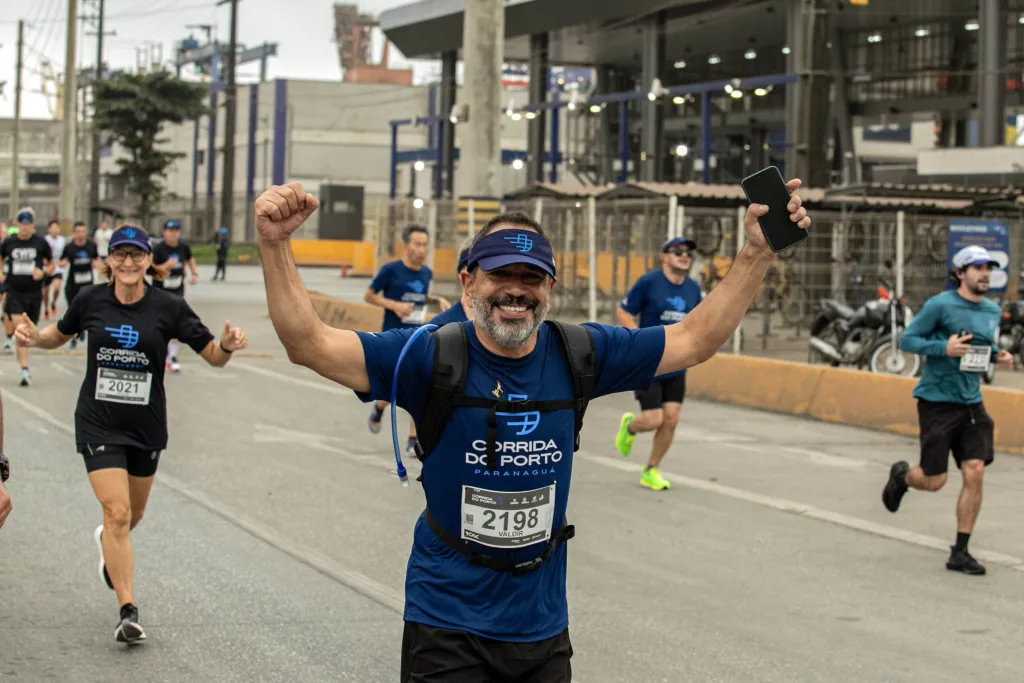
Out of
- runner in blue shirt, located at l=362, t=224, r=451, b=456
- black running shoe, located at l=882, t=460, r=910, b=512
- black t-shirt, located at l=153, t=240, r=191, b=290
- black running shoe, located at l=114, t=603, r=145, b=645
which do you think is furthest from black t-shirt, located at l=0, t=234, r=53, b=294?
black running shoe, located at l=114, t=603, r=145, b=645

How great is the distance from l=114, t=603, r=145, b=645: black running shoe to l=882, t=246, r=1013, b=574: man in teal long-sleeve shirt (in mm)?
4523

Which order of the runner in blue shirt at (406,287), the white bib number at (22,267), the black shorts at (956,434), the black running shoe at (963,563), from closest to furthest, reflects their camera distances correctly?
1. the black running shoe at (963,563)
2. the black shorts at (956,434)
3. the runner in blue shirt at (406,287)
4. the white bib number at (22,267)

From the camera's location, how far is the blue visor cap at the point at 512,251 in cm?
371

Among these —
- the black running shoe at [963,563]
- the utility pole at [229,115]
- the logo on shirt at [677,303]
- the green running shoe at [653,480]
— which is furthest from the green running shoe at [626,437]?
the utility pole at [229,115]

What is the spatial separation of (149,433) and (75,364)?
1270cm

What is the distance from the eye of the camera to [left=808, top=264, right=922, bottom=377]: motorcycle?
1867 centimetres

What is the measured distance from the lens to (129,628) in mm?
6352

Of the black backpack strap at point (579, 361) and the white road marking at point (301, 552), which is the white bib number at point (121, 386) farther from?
the black backpack strap at point (579, 361)

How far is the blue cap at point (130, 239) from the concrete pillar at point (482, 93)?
15061 mm

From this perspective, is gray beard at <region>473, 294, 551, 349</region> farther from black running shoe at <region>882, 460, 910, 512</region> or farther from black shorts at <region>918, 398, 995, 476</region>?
black running shoe at <region>882, 460, 910, 512</region>

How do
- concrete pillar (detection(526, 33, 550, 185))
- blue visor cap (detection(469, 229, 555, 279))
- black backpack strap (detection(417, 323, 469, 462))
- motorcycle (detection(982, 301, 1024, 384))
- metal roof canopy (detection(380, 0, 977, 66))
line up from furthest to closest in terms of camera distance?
concrete pillar (detection(526, 33, 550, 185)) < metal roof canopy (detection(380, 0, 977, 66)) < motorcycle (detection(982, 301, 1024, 384)) < black backpack strap (detection(417, 323, 469, 462)) < blue visor cap (detection(469, 229, 555, 279))

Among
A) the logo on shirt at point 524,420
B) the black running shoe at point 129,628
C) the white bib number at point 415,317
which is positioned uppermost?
the white bib number at point 415,317

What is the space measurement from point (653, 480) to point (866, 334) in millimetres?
9307

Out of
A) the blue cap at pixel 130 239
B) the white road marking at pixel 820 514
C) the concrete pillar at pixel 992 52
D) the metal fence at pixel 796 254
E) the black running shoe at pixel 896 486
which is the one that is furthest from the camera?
the concrete pillar at pixel 992 52
